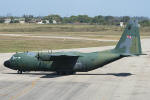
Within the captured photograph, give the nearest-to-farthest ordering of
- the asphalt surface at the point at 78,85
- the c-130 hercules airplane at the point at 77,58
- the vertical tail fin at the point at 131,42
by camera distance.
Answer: the asphalt surface at the point at 78,85, the c-130 hercules airplane at the point at 77,58, the vertical tail fin at the point at 131,42

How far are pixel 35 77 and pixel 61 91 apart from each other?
8.28 metres

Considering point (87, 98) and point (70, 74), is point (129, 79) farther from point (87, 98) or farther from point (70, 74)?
point (87, 98)

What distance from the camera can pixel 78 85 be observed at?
98.9 feet

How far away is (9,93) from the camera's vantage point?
26.6 metres

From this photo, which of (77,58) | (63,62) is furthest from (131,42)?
(63,62)

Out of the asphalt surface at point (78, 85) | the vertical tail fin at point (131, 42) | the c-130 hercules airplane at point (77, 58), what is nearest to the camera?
the asphalt surface at point (78, 85)

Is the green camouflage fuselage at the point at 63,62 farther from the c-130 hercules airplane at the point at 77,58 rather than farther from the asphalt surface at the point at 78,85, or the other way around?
the asphalt surface at the point at 78,85

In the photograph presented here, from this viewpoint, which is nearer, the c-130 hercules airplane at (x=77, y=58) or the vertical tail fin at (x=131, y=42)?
the c-130 hercules airplane at (x=77, y=58)

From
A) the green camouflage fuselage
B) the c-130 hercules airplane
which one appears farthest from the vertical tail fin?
the green camouflage fuselage

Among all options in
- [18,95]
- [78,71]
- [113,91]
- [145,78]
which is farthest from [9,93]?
[145,78]

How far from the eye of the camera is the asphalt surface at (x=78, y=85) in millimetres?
25500

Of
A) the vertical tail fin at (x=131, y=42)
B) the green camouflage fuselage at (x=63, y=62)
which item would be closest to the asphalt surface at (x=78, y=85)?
the green camouflage fuselage at (x=63, y=62)

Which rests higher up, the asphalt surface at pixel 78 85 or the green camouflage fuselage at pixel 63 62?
the green camouflage fuselage at pixel 63 62

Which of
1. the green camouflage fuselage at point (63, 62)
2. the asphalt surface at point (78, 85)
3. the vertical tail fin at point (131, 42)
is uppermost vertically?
the vertical tail fin at point (131, 42)
